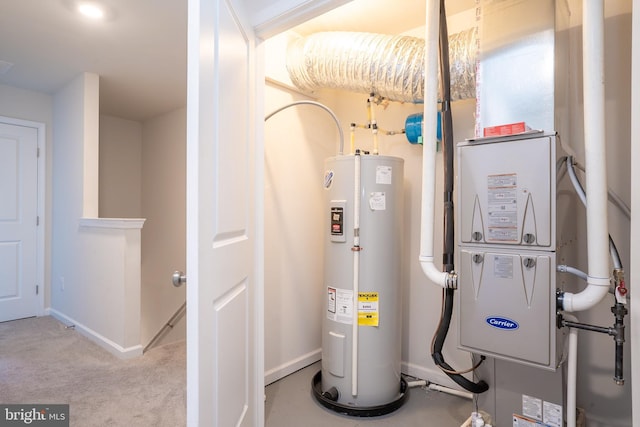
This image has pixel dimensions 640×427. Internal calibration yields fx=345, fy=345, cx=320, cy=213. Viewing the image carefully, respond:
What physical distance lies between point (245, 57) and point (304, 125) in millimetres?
1214

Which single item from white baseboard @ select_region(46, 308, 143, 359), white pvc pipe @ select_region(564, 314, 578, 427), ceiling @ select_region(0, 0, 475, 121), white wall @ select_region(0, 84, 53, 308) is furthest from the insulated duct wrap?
white wall @ select_region(0, 84, 53, 308)

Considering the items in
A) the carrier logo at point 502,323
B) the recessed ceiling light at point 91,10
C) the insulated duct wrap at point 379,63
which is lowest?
the carrier logo at point 502,323

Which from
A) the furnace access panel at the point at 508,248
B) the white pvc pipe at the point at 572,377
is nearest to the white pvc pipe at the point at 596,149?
the furnace access panel at the point at 508,248

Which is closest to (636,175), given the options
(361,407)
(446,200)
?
(446,200)

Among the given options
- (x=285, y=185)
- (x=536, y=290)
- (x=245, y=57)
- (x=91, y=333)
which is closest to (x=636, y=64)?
(x=536, y=290)

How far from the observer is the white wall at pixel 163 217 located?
4.02m

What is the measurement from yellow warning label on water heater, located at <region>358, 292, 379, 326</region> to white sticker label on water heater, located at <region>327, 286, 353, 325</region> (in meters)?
0.06

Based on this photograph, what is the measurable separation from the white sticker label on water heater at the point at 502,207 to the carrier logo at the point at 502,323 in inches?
12.0

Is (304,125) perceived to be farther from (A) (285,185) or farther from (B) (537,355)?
(B) (537,355)

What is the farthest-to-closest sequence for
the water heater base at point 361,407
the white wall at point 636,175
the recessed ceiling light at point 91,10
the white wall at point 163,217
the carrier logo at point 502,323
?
the white wall at point 163,217 < the recessed ceiling light at point 91,10 < the water heater base at point 361,407 < the carrier logo at point 502,323 < the white wall at point 636,175

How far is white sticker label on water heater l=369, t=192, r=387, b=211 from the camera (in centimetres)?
209

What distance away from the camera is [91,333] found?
307 centimetres
